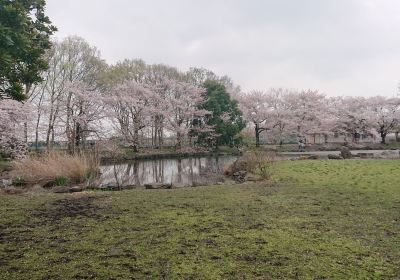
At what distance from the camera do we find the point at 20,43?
4.04 m

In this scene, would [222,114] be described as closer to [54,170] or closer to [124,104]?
[124,104]

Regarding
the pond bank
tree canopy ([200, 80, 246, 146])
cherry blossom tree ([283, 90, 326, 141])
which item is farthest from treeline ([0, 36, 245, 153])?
cherry blossom tree ([283, 90, 326, 141])

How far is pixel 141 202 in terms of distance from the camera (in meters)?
6.14

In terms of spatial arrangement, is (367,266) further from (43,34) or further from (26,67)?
(43,34)

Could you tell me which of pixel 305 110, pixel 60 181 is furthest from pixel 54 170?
pixel 305 110

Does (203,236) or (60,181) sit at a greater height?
(60,181)

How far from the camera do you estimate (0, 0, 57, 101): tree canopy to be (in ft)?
12.5

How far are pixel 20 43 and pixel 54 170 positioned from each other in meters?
6.50

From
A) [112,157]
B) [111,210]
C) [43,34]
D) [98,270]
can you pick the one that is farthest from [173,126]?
[98,270]

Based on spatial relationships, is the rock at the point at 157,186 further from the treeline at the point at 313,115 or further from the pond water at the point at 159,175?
the treeline at the point at 313,115

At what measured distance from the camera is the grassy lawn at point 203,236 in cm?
286

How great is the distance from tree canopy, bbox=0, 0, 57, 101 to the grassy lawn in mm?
2381

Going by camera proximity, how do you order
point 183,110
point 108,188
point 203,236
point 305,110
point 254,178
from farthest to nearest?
point 305,110 < point 183,110 < point 254,178 < point 108,188 < point 203,236

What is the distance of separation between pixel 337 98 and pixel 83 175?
4078cm
